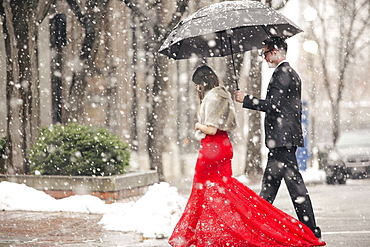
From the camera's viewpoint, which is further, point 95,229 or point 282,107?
point 95,229

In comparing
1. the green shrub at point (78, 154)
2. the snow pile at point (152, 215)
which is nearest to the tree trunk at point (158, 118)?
the green shrub at point (78, 154)

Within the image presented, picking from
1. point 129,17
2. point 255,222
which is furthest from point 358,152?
point 255,222

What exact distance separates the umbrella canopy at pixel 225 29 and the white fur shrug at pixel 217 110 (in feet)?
1.99

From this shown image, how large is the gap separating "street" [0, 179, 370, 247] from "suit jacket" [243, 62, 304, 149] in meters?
1.34

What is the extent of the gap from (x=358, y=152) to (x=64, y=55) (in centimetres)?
941

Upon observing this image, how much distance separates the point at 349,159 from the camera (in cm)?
1788

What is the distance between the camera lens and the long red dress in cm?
580

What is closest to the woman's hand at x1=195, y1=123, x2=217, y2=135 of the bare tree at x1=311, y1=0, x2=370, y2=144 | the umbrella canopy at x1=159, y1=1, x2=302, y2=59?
the umbrella canopy at x1=159, y1=1, x2=302, y2=59

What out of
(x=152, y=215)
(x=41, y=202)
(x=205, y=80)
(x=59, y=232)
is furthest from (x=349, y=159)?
(x=205, y=80)

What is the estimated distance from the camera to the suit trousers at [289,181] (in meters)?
6.19

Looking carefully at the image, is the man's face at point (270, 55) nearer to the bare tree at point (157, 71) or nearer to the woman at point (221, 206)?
→ the woman at point (221, 206)

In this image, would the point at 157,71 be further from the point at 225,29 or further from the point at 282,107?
the point at 225,29

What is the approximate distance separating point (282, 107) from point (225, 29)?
1.01m

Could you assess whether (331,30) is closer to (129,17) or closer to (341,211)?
(129,17)
